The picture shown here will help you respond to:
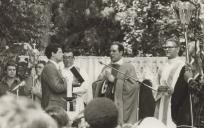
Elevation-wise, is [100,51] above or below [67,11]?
below

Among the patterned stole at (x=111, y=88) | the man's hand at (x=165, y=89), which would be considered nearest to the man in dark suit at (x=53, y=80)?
the patterned stole at (x=111, y=88)

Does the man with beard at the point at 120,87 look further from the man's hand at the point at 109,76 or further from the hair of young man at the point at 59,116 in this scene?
the hair of young man at the point at 59,116

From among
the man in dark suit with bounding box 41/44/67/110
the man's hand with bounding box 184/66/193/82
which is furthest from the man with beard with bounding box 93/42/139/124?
the man's hand with bounding box 184/66/193/82

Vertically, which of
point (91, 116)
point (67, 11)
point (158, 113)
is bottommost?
point (158, 113)

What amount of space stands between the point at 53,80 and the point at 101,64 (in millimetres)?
1859

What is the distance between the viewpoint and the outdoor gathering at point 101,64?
4.01 m

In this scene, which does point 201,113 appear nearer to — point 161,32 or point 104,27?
point 161,32

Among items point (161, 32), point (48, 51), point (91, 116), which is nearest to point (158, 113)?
point (48, 51)

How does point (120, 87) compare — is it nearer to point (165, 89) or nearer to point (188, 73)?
point (165, 89)

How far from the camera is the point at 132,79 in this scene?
31.4ft

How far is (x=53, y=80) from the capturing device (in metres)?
8.80

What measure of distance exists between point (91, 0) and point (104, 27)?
3.88 feet

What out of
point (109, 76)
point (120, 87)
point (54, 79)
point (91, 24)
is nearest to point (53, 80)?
point (54, 79)

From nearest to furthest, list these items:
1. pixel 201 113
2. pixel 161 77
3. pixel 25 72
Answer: pixel 201 113 → pixel 161 77 → pixel 25 72
